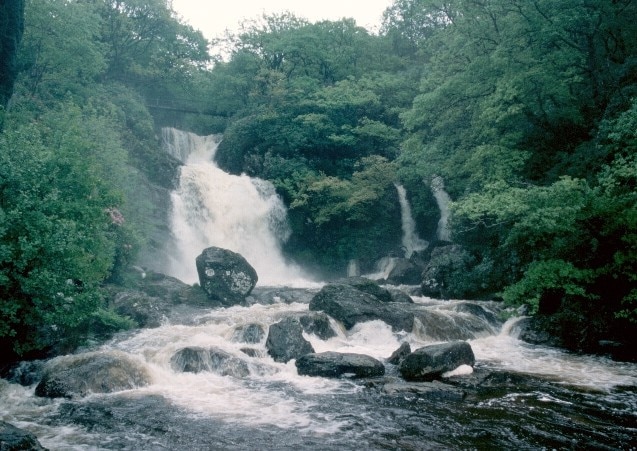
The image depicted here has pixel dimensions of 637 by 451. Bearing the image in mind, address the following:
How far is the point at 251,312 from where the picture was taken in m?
16.8

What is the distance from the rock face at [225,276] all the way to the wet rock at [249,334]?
19.9 ft

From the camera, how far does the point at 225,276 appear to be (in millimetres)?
19344

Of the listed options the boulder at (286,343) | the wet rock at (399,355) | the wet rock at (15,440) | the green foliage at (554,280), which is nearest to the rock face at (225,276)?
the boulder at (286,343)

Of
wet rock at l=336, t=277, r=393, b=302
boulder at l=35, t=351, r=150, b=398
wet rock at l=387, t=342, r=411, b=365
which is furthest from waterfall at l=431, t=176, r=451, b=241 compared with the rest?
boulder at l=35, t=351, r=150, b=398

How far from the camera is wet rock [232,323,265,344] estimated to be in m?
Result: 12.8

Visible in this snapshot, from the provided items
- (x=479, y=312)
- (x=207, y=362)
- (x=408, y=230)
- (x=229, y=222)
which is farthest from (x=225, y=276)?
(x=408, y=230)

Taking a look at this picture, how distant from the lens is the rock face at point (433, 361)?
9.89 metres

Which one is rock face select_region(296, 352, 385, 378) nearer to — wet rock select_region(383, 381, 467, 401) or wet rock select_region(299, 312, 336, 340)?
wet rock select_region(383, 381, 467, 401)

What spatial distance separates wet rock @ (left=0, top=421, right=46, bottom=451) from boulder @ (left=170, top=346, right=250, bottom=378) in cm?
491

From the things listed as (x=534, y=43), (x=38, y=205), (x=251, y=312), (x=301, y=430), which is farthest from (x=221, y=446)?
(x=534, y=43)

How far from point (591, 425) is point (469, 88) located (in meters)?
15.8

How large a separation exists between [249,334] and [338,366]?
11.7 feet

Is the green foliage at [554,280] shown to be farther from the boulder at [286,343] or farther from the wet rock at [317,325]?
the boulder at [286,343]

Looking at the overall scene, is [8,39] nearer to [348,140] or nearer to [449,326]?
[449,326]
